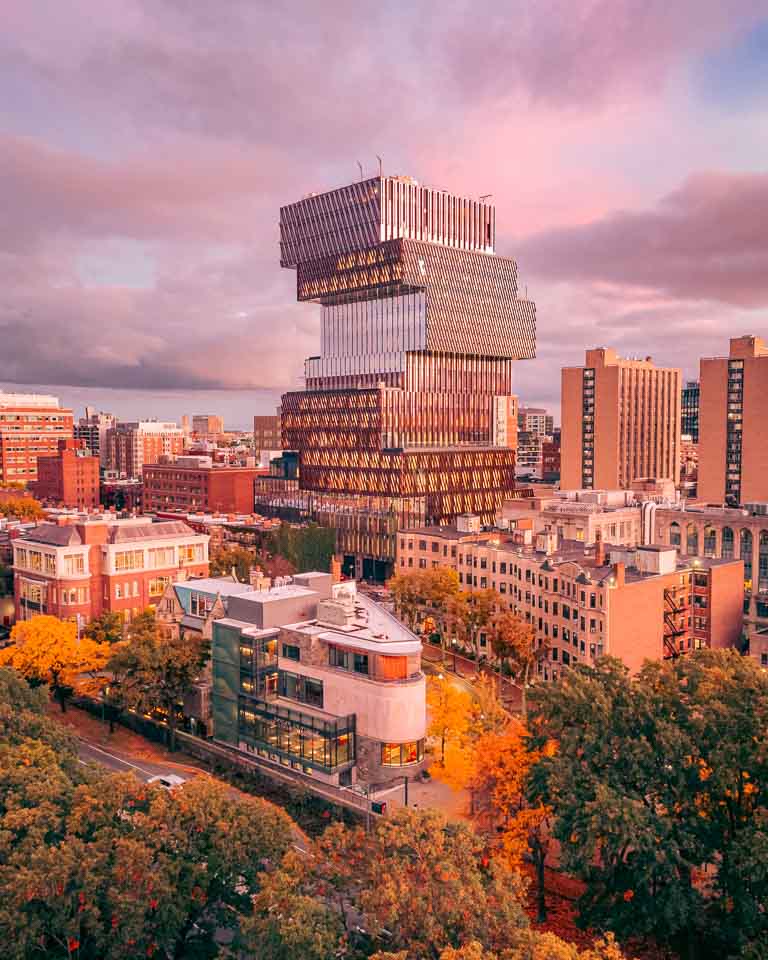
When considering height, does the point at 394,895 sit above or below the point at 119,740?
above

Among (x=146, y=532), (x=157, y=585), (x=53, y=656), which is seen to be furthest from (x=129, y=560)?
(x=53, y=656)

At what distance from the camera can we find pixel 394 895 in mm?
41750

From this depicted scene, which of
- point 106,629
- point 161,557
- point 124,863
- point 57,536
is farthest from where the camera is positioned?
point 161,557

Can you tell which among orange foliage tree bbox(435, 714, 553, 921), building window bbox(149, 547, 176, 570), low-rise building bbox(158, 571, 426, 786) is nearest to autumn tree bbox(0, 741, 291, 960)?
orange foliage tree bbox(435, 714, 553, 921)

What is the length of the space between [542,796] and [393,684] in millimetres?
21476

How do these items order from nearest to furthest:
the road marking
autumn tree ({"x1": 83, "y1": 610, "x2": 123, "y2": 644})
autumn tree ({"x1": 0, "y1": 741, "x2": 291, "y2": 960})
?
autumn tree ({"x1": 0, "y1": 741, "x2": 291, "y2": 960}) → the road marking → autumn tree ({"x1": 83, "y1": 610, "x2": 123, "y2": 644})

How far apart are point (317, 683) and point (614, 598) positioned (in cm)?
3930

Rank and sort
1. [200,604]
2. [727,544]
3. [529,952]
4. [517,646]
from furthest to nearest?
[727,544]
[517,646]
[200,604]
[529,952]

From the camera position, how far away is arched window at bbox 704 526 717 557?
500ft

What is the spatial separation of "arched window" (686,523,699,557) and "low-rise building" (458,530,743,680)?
93.9ft

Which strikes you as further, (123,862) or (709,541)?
(709,541)

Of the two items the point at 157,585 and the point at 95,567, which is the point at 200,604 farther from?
the point at 95,567

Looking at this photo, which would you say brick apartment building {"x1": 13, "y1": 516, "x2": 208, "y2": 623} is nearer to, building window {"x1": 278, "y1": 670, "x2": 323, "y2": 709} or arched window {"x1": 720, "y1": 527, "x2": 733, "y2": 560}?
building window {"x1": 278, "y1": 670, "x2": 323, "y2": 709}

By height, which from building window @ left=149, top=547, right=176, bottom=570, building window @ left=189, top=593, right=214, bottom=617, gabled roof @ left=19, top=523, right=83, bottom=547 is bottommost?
building window @ left=189, top=593, right=214, bottom=617
